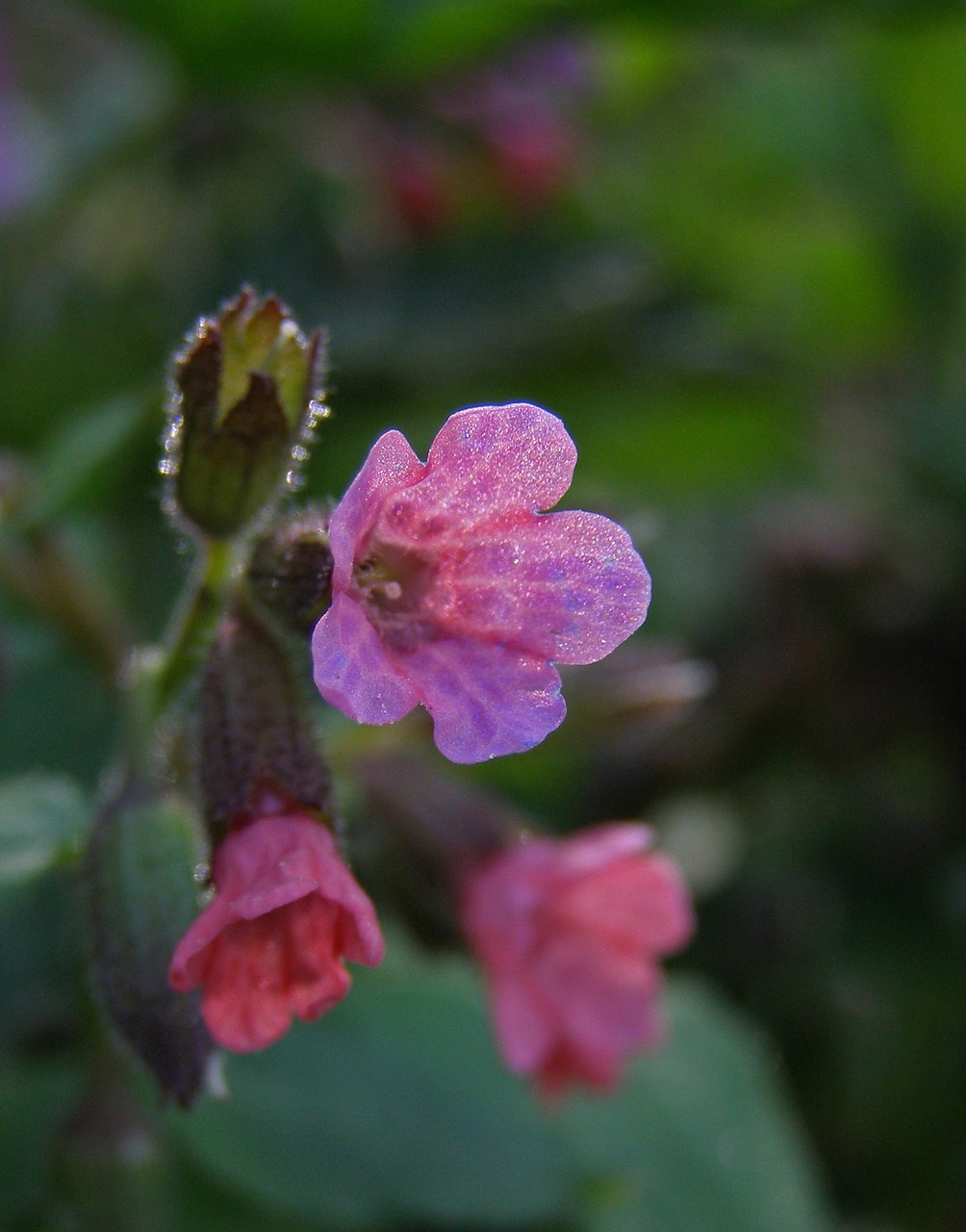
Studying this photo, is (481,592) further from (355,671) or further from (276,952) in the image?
(276,952)

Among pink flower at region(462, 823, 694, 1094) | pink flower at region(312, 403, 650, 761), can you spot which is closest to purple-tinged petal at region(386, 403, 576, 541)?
pink flower at region(312, 403, 650, 761)

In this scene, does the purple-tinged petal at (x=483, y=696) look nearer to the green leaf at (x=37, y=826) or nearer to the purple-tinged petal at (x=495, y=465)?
the purple-tinged petal at (x=495, y=465)

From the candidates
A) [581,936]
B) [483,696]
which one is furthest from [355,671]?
[581,936]

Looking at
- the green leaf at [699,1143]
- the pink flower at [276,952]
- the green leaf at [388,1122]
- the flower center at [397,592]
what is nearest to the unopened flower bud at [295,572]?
the flower center at [397,592]

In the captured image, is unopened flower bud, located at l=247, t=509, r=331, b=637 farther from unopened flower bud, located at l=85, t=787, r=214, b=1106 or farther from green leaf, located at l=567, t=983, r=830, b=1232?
green leaf, located at l=567, t=983, r=830, b=1232

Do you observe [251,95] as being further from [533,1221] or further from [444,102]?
[533,1221]

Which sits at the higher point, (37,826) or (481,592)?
(481,592)

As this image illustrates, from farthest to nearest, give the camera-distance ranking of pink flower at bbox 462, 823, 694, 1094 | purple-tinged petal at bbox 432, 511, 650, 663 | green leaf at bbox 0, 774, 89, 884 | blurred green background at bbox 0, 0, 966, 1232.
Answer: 1. blurred green background at bbox 0, 0, 966, 1232
2. pink flower at bbox 462, 823, 694, 1094
3. green leaf at bbox 0, 774, 89, 884
4. purple-tinged petal at bbox 432, 511, 650, 663
